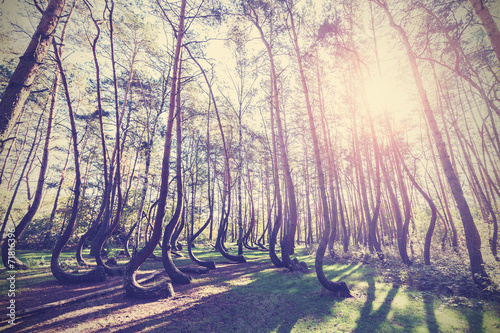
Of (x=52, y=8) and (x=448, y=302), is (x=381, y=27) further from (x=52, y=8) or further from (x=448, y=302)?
(x=52, y=8)

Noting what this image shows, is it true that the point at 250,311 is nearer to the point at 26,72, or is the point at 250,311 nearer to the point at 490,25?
the point at 26,72

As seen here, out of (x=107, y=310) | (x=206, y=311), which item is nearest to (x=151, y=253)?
(x=107, y=310)

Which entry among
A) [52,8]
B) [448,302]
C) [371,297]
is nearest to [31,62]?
[52,8]

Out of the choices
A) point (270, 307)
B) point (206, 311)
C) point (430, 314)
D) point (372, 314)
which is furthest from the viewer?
point (270, 307)

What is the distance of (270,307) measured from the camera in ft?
15.4

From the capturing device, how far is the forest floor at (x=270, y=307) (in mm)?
3640

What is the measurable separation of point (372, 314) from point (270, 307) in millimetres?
2281

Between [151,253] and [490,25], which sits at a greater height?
[490,25]

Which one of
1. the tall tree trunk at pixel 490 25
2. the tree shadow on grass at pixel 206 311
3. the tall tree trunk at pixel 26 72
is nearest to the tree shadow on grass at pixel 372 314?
the tree shadow on grass at pixel 206 311

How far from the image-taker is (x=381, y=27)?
30.9 feet

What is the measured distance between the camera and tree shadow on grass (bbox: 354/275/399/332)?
12.2 ft

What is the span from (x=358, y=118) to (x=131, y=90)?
15590mm

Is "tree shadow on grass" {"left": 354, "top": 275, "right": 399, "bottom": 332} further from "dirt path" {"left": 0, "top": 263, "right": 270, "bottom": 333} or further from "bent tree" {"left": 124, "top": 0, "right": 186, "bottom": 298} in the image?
"bent tree" {"left": 124, "top": 0, "right": 186, "bottom": 298}

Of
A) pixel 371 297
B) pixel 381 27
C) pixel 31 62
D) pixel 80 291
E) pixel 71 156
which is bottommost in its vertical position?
pixel 371 297
